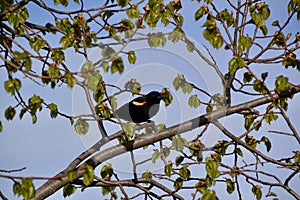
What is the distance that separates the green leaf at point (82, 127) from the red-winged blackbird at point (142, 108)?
73 centimetres

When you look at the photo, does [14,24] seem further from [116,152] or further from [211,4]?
[211,4]

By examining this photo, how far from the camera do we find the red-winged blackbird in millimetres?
6184

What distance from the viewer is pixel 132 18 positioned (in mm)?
5703

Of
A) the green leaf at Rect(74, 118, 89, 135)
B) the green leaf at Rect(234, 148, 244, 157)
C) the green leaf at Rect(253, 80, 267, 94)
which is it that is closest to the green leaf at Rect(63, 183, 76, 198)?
the green leaf at Rect(74, 118, 89, 135)

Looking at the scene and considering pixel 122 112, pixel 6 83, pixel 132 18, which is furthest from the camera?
pixel 122 112

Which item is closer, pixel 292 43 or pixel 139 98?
pixel 292 43

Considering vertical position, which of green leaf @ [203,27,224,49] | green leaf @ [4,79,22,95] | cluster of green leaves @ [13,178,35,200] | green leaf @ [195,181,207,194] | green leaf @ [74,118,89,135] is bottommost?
cluster of green leaves @ [13,178,35,200]

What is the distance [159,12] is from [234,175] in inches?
81.5

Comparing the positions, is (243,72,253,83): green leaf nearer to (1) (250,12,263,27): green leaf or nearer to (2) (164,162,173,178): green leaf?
(1) (250,12,263,27): green leaf

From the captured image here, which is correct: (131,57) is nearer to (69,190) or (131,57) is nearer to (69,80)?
(69,80)

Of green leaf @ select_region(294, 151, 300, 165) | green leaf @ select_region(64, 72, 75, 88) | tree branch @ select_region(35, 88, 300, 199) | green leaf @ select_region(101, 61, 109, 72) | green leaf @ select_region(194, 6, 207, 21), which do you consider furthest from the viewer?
green leaf @ select_region(294, 151, 300, 165)

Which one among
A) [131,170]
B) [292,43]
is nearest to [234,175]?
[131,170]

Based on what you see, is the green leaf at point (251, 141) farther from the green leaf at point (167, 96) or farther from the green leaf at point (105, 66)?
the green leaf at point (105, 66)

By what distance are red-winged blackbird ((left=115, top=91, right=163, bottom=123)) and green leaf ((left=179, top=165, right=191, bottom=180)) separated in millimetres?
836
